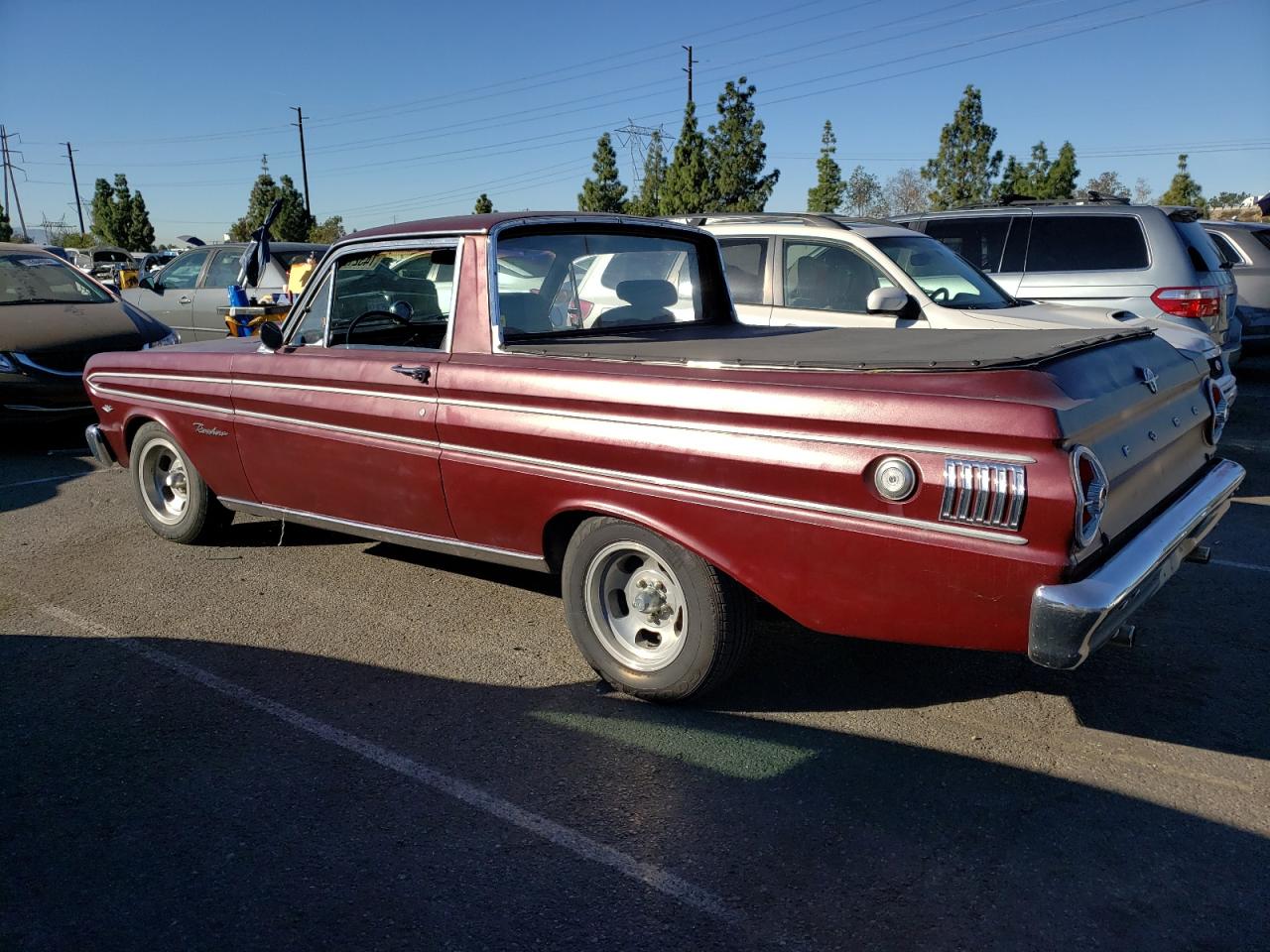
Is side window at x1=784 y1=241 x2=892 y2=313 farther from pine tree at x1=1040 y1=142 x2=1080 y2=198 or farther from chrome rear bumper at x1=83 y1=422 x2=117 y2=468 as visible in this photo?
pine tree at x1=1040 y1=142 x2=1080 y2=198

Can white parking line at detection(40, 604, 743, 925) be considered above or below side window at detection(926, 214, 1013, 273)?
below

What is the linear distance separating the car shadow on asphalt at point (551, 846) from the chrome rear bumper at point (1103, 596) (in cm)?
54

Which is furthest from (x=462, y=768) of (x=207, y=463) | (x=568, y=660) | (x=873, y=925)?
(x=207, y=463)

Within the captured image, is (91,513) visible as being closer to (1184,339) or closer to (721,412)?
(721,412)

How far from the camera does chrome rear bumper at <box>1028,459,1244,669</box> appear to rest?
105 inches

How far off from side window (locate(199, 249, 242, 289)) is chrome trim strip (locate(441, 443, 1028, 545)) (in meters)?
10.3

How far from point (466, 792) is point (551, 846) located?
1.33 feet

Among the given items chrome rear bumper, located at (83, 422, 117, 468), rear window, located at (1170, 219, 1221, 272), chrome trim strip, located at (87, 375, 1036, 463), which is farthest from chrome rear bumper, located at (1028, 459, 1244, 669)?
rear window, located at (1170, 219, 1221, 272)

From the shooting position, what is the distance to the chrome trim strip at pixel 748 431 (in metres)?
2.79

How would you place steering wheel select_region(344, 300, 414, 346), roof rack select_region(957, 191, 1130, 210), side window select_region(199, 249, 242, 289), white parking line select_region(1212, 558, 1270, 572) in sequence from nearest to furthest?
steering wheel select_region(344, 300, 414, 346) → white parking line select_region(1212, 558, 1270, 572) → roof rack select_region(957, 191, 1130, 210) → side window select_region(199, 249, 242, 289)

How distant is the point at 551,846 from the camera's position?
2.82m

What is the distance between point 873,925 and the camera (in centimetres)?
246

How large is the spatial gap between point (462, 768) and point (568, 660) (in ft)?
2.95

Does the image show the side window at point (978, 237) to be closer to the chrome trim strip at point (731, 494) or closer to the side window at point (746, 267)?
the side window at point (746, 267)
